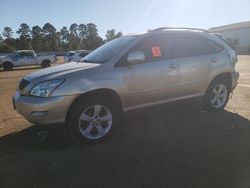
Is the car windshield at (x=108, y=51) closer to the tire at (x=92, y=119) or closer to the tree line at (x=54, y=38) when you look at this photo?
the tire at (x=92, y=119)

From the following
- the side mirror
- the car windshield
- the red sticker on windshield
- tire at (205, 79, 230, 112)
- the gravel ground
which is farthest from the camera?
tire at (205, 79, 230, 112)

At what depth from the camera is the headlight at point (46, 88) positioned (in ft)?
15.7

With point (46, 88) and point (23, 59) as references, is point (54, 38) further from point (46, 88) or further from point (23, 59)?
point (46, 88)

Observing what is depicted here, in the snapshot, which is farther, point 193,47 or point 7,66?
point 7,66

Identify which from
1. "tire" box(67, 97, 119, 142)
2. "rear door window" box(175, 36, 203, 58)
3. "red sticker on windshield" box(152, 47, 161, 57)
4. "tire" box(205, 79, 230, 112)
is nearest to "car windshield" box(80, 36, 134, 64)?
"red sticker on windshield" box(152, 47, 161, 57)

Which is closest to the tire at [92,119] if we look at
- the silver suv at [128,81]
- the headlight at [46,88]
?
the silver suv at [128,81]

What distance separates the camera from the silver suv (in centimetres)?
486

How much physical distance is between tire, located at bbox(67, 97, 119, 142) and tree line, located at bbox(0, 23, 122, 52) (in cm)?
6756

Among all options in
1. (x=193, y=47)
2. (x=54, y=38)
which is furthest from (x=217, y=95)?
(x=54, y=38)

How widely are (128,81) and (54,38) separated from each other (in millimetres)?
82253

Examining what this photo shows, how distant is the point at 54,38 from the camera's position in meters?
84.1

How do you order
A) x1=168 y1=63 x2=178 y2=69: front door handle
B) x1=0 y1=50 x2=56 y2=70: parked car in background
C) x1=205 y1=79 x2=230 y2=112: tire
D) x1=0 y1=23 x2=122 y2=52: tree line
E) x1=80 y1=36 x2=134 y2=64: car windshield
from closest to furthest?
x1=80 y1=36 x2=134 y2=64: car windshield → x1=168 y1=63 x2=178 y2=69: front door handle → x1=205 y1=79 x2=230 y2=112: tire → x1=0 y1=50 x2=56 y2=70: parked car in background → x1=0 y1=23 x2=122 y2=52: tree line

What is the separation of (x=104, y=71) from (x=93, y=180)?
2038 mm

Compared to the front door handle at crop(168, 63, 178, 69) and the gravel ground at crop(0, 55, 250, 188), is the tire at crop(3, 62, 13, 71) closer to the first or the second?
the gravel ground at crop(0, 55, 250, 188)
